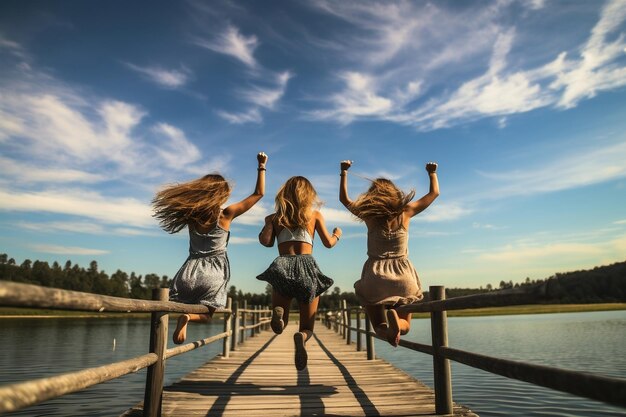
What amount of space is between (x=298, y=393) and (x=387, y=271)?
5.64ft

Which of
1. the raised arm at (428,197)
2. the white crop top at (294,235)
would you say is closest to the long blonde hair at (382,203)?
the raised arm at (428,197)

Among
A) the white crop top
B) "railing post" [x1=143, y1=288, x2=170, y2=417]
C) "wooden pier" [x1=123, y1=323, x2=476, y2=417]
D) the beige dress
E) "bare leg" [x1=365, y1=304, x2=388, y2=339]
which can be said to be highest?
the white crop top

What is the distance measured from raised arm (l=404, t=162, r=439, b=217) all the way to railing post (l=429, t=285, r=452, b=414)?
3.03 ft

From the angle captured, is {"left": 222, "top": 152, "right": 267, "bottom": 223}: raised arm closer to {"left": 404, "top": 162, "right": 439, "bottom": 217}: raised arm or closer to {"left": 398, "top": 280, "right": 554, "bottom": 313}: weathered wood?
{"left": 404, "top": 162, "right": 439, "bottom": 217}: raised arm

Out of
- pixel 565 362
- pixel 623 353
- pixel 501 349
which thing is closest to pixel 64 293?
pixel 565 362

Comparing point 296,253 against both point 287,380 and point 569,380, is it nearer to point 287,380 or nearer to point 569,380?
→ point 287,380

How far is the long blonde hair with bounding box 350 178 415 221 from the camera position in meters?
4.33

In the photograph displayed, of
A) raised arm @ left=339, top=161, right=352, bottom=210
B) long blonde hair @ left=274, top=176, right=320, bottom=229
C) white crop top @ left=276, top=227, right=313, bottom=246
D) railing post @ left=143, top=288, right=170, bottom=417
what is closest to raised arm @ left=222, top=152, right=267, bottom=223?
long blonde hair @ left=274, top=176, right=320, bottom=229

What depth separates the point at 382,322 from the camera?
435 cm

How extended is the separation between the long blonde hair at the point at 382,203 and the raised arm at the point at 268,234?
0.89 meters

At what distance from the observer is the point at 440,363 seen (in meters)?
3.76

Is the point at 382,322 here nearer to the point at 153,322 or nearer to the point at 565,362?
the point at 153,322

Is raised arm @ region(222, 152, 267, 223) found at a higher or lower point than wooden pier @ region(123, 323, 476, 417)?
higher

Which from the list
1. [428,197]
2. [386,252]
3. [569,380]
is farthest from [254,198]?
[569,380]
